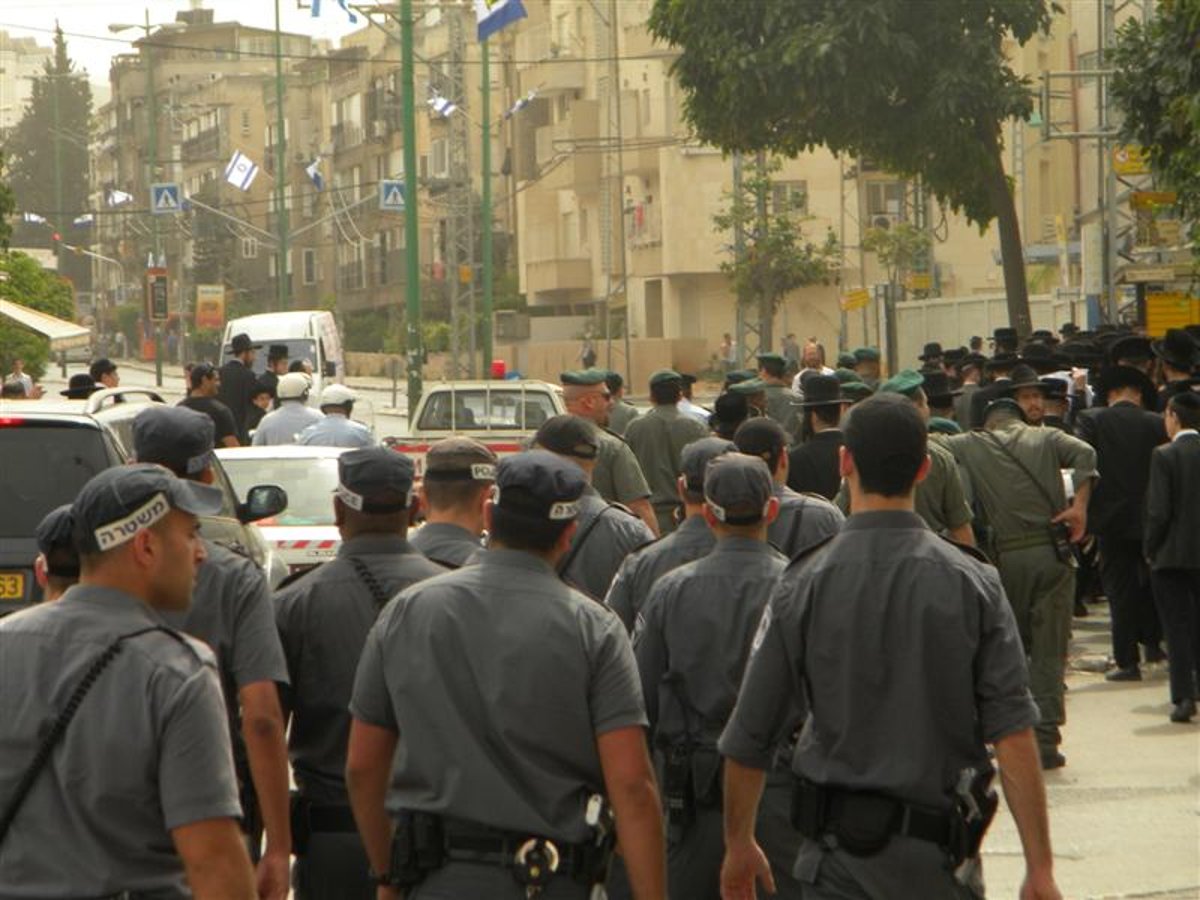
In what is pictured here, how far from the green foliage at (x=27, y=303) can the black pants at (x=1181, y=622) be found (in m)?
27.0

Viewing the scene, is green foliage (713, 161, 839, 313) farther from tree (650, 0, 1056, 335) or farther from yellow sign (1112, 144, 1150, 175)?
tree (650, 0, 1056, 335)

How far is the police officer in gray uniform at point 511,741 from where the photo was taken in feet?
17.4

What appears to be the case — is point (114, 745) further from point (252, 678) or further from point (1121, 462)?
point (1121, 462)

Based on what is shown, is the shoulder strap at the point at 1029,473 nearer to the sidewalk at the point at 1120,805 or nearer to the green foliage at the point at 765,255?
the sidewalk at the point at 1120,805

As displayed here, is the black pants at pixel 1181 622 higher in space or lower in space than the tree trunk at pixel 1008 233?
lower

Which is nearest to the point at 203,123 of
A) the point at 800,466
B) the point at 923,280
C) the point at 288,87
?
the point at 288,87

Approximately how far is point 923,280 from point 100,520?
4964cm

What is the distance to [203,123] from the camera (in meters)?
127

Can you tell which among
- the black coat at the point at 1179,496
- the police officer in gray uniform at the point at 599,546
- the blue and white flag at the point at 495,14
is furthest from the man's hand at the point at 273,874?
the blue and white flag at the point at 495,14

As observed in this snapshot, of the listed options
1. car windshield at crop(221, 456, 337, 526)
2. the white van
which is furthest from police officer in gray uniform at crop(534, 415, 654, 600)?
the white van

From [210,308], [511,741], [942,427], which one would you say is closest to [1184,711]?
[942,427]

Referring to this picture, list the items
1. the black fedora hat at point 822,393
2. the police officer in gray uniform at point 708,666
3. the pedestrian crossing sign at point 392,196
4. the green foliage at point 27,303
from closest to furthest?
the police officer in gray uniform at point 708,666 → the black fedora hat at point 822,393 → the green foliage at point 27,303 → the pedestrian crossing sign at point 392,196

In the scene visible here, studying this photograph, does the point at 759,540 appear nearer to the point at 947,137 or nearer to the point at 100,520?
the point at 100,520

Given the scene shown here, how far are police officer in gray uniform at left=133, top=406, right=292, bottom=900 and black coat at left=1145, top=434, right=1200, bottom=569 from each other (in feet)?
25.1
